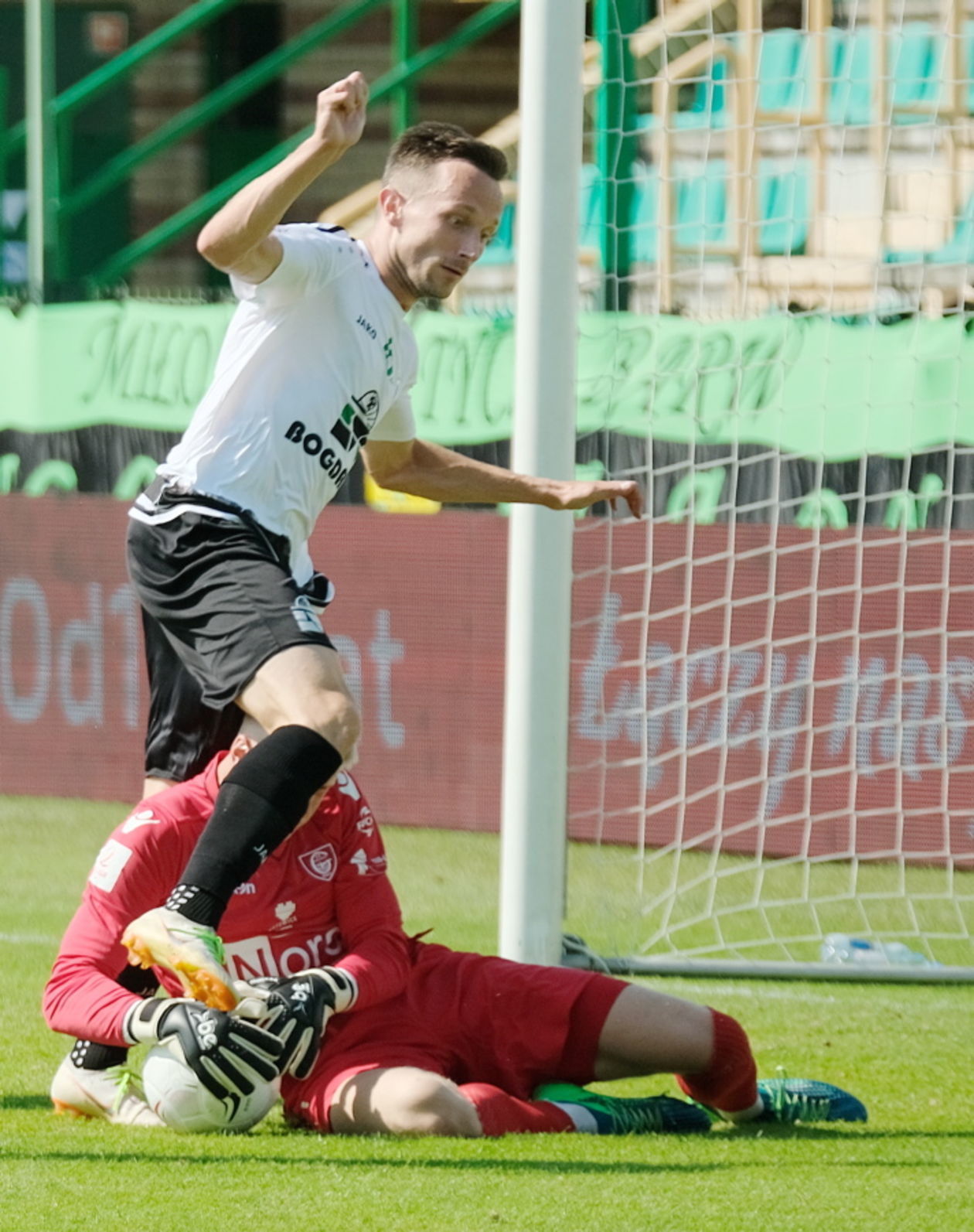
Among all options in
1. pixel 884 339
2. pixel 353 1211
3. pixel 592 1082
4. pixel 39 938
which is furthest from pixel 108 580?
pixel 353 1211

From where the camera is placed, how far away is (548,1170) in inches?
135

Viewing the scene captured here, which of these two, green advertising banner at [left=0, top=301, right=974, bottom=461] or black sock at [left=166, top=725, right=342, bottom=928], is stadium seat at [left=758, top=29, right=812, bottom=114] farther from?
black sock at [left=166, top=725, right=342, bottom=928]

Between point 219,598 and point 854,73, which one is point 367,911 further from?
point 854,73

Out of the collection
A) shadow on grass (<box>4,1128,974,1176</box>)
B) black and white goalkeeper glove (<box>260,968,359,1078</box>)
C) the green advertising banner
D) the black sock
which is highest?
the green advertising banner

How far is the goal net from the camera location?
20.0 ft

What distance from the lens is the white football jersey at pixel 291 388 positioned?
12.8 ft

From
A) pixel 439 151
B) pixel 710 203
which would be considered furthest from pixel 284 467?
pixel 710 203

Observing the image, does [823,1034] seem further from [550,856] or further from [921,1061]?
[550,856]

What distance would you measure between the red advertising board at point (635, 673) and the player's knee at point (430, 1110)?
84.3 inches

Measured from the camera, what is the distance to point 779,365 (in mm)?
6992

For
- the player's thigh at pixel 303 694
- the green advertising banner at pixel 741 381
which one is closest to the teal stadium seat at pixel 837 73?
the green advertising banner at pixel 741 381

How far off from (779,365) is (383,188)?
3.11 m

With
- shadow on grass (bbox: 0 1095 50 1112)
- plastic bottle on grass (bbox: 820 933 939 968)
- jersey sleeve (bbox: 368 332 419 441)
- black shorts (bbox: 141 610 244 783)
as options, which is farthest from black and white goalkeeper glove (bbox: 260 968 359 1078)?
plastic bottle on grass (bbox: 820 933 939 968)

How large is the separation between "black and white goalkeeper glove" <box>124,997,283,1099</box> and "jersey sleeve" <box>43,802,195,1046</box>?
0.09 meters
